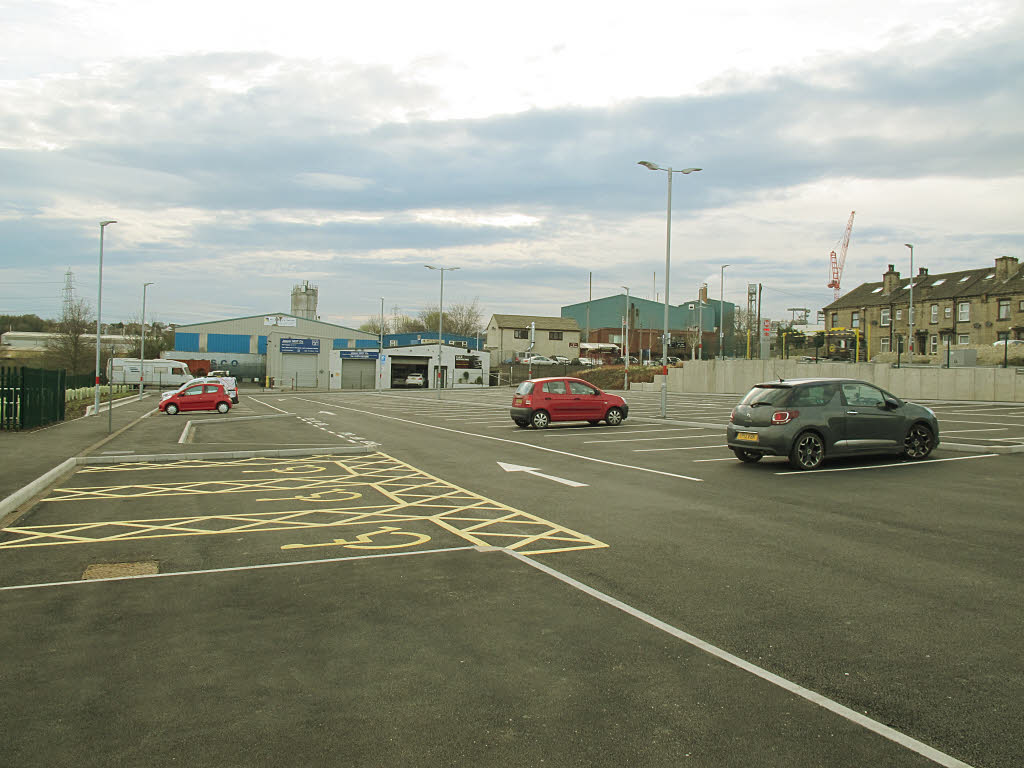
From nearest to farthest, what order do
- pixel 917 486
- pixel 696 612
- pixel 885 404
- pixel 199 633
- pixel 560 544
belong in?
pixel 199 633
pixel 696 612
pixel 560 544
pixel 917 486
pixel 885 404

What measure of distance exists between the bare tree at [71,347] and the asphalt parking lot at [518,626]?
52878 millimetres

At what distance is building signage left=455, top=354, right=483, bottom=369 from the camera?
79250 millimetres

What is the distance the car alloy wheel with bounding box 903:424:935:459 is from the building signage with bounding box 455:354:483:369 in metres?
66.1

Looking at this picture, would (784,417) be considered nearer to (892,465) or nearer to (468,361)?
(892,465)

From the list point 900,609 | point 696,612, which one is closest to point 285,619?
point 696,612

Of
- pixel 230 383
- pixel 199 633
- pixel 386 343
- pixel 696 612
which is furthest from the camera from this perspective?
pixel 386 343

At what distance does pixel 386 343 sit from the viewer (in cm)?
9944

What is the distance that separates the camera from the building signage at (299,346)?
7819 centimetres

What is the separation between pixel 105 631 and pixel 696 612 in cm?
418

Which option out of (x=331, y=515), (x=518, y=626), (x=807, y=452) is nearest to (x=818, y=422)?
(x=807, y=452)

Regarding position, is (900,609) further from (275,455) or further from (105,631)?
(275,455)

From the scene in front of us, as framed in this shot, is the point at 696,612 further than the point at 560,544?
No

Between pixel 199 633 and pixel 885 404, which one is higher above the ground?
pixel 885 404

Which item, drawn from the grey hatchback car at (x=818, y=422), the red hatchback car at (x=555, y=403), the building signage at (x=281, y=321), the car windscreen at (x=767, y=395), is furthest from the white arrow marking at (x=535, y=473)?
the building signage at (x=281, y=321)
